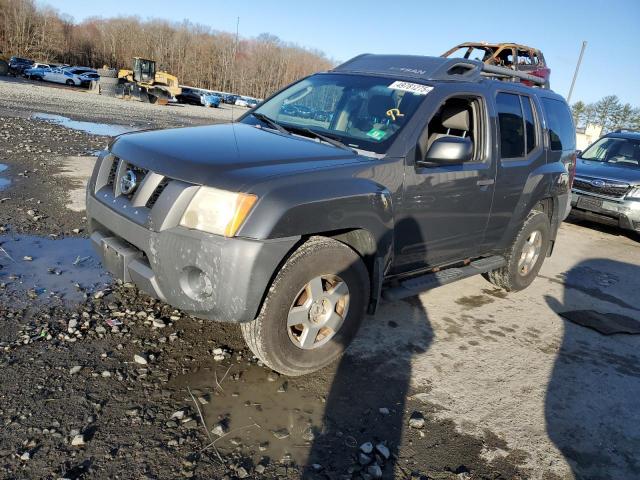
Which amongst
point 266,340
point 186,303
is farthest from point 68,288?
point 266,340

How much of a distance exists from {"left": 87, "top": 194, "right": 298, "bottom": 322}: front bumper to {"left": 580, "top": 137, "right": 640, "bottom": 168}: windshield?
9.31 meters

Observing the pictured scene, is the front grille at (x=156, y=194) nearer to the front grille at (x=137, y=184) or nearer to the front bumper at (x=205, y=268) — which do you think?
the front grille at (x=137, y=184)

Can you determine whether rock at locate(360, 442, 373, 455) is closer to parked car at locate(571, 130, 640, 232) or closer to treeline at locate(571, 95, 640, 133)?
parked car at locate(571, 130, 640, 232)

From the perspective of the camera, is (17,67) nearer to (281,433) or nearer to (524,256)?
(524,256)

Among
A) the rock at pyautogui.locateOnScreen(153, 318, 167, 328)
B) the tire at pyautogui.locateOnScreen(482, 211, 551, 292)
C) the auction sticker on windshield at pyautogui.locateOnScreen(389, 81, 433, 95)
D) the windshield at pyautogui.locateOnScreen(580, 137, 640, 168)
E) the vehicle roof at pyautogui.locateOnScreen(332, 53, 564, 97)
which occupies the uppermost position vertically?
the vehicle roof at pyautogui.locateOnScreen(332, 53, 564, 97)

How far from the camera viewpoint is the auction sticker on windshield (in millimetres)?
3752

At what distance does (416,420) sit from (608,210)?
7473 millimetres

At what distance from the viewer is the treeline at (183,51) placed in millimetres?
74812

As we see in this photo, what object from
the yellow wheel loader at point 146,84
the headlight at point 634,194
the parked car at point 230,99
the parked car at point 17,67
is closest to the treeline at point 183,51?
the parked car at point 230,99

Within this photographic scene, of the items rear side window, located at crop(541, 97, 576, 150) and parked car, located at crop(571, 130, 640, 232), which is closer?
rear side window, located at crop(541, 97, 576, 150)

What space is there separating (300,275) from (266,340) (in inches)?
16.7

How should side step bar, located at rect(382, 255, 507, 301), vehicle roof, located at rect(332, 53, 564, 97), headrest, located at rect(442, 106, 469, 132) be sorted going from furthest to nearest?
headrest, located at rect(442, 106, 469, 132) → vehicle roof, located at rect(332, 53, 564, 97) → side step bar, located at rect(382, 255, 507, 301)

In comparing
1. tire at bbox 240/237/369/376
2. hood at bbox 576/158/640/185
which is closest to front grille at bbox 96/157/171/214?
tire at bbox 240/237/369/376

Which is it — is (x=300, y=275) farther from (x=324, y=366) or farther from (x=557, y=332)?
(x=557, y=332)
